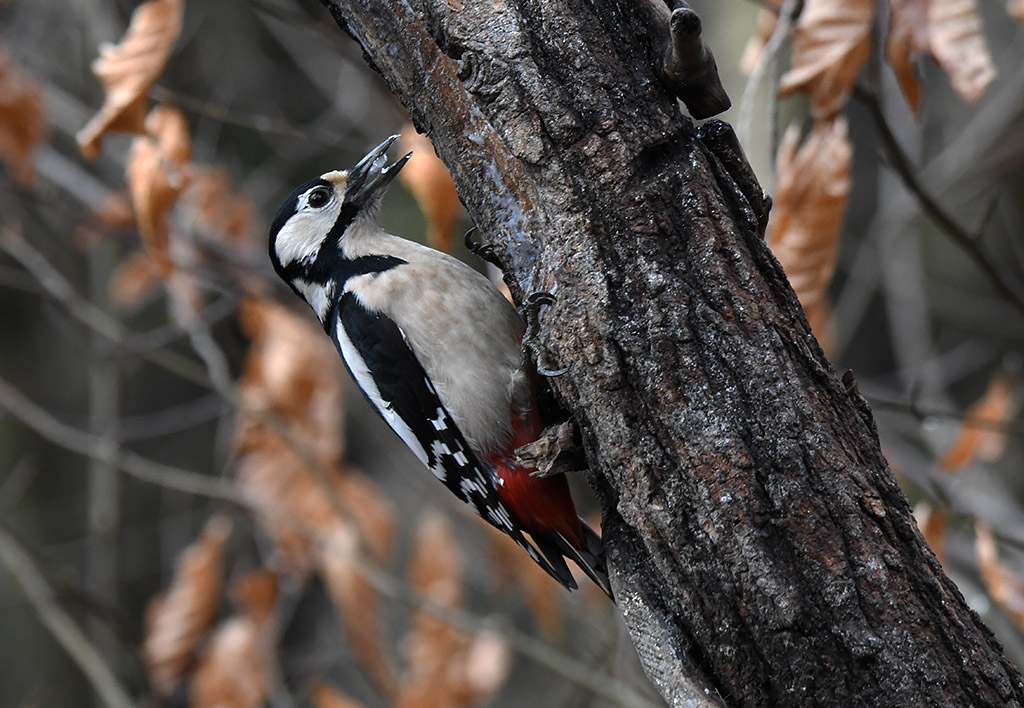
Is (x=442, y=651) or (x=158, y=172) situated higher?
(x=158, y=172)

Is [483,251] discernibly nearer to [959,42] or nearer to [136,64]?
[136,64]

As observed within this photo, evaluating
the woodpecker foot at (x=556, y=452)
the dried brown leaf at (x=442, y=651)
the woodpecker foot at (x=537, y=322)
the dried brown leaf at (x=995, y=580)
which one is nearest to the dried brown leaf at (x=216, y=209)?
the dried brown leaf at (x=442, y=651)

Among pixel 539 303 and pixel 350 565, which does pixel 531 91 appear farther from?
pixel 350 565

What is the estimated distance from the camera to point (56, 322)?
6.91 m

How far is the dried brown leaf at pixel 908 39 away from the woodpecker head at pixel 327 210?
1564 millimetres

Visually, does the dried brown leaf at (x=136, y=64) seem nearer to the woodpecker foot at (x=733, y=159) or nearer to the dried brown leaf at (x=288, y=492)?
the woodpecker foot at (x=733, y=159)

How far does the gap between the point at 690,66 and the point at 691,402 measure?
61cm

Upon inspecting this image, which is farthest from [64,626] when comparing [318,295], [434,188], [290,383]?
[434,188]

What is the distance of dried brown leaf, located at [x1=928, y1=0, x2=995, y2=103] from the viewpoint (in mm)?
2492

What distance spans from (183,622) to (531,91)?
12.3 ft

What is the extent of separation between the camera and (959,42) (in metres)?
2.51

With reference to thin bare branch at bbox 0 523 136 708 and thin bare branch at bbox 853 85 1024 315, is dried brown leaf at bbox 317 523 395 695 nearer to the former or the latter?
thin bare branch at bbox 0 523 136 708

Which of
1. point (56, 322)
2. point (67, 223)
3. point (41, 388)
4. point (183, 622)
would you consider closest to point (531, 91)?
point (183, 622)

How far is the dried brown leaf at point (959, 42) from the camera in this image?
249 cm
